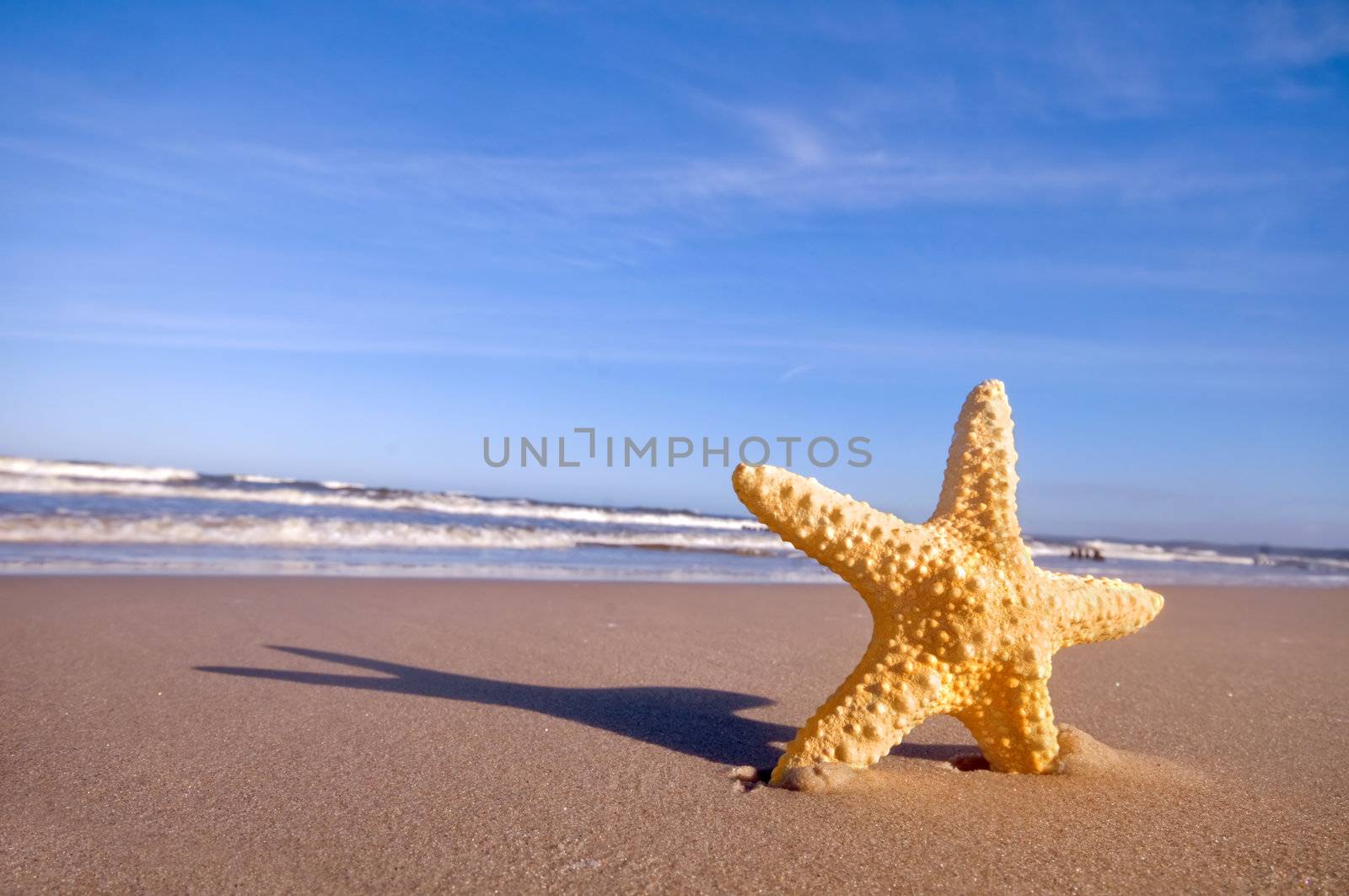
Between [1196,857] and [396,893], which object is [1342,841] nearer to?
[1196,857]

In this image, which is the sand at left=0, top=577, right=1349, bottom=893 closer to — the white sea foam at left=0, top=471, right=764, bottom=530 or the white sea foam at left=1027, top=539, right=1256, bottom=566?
the white sea foam at left=0, top=471, right=764, bottom=530

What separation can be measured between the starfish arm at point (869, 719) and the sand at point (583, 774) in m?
0.11

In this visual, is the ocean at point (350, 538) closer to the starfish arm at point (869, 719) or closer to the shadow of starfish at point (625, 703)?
the shadow of starfish at point (625, 703)

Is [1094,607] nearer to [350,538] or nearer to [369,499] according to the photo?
[350,538]

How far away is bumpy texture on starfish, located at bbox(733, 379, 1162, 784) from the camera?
3025 mm

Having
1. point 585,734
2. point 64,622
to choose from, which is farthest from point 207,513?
point 585,734

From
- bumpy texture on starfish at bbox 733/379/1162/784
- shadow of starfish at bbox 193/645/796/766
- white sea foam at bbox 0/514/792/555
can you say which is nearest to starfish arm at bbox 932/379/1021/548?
bumpy texture on starfish at bbox 733/379/1162/784

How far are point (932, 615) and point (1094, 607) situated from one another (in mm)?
571

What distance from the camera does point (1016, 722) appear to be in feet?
10.4

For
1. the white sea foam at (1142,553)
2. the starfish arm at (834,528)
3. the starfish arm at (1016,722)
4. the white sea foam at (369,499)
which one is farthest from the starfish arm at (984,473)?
the white sea foam at (1142,553)

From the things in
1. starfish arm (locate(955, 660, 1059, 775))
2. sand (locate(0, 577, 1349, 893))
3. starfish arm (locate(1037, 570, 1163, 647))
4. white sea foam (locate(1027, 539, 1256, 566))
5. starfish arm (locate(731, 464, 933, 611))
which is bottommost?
white sea foam (locate(1027, 539, 1256, 566))

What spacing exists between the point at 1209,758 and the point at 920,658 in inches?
57.9

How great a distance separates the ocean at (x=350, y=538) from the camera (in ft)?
37.3

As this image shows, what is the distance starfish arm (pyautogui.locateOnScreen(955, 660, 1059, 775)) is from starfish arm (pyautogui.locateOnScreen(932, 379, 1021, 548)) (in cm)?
46
